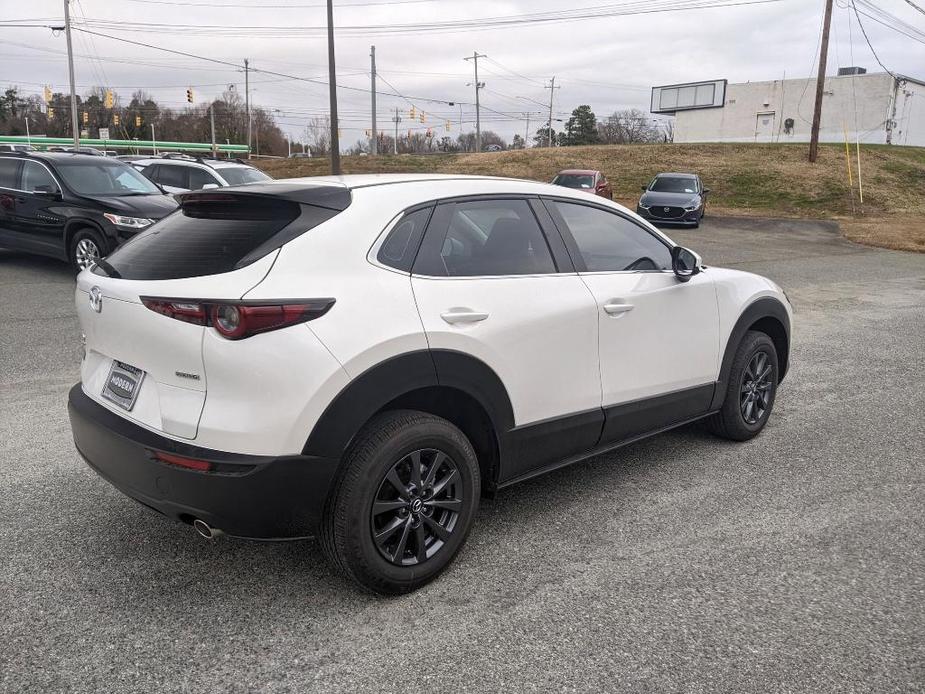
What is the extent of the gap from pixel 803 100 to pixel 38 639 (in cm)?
6336

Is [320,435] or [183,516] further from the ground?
[320,435]

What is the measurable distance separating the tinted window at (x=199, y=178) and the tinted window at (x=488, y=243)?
1205 cm

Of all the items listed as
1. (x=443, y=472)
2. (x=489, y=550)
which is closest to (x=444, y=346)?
(x=443, y=472)

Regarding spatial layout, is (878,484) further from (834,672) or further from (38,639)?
(38,639)

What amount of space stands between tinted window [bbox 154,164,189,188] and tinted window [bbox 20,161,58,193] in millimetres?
3936

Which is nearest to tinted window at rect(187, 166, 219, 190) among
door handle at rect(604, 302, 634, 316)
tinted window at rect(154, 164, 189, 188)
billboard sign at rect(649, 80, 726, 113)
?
tinted window at rect(154, 164, 189, 188)

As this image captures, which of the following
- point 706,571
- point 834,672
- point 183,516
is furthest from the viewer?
point 706,571

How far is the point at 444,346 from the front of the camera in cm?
307

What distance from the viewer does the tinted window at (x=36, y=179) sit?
10578 mm

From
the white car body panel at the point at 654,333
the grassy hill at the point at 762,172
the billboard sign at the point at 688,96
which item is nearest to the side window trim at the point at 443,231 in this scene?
the white car body panel at the point at 654,333

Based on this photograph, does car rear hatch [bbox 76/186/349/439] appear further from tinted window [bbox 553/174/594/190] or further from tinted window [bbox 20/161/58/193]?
tinted window [bbox 553/174/594/190]

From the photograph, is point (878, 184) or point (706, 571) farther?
point (878, 184)

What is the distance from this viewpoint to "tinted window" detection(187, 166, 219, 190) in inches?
572

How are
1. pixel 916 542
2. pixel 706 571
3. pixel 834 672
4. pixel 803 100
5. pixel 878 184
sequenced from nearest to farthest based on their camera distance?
pixel 834 672, pixel 706 571, pixel 916 542, pixel 878 184, pixel 803 100
